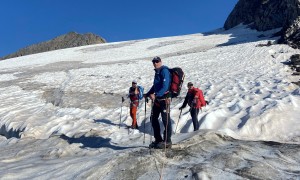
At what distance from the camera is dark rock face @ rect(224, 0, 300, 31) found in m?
36.8

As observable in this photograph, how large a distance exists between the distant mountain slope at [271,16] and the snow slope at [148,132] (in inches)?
339

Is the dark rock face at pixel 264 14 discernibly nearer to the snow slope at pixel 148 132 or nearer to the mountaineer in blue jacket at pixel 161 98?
the snow slope at pixel 148 132

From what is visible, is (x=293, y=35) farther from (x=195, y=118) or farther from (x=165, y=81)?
(x=165, y=81)

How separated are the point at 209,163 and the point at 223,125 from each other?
4037 millimetres

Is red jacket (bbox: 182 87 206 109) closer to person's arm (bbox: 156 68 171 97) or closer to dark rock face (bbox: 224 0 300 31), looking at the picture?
person's arm (bbox: 156 68 171 97)

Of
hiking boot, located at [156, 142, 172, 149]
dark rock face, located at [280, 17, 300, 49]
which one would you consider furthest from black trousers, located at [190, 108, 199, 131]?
dark rock face, located at [280, 17, 300, 49]

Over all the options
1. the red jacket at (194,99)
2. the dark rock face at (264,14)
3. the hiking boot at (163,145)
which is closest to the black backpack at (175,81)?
the hiking boot at (163,145)

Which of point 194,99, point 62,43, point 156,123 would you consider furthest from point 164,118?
point 62,43

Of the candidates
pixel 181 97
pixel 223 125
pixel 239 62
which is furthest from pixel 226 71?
pixel 223 125

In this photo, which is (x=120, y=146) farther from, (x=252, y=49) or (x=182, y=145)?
(x=252, y=49)

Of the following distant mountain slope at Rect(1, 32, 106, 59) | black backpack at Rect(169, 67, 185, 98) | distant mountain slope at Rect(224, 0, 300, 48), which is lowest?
black backpack at Rect(169, 67, 185, 98)

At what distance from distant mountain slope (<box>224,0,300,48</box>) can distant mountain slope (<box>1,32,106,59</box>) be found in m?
27.9

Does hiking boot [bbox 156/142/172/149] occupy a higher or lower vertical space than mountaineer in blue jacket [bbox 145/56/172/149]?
lower

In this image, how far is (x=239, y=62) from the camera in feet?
85.7
